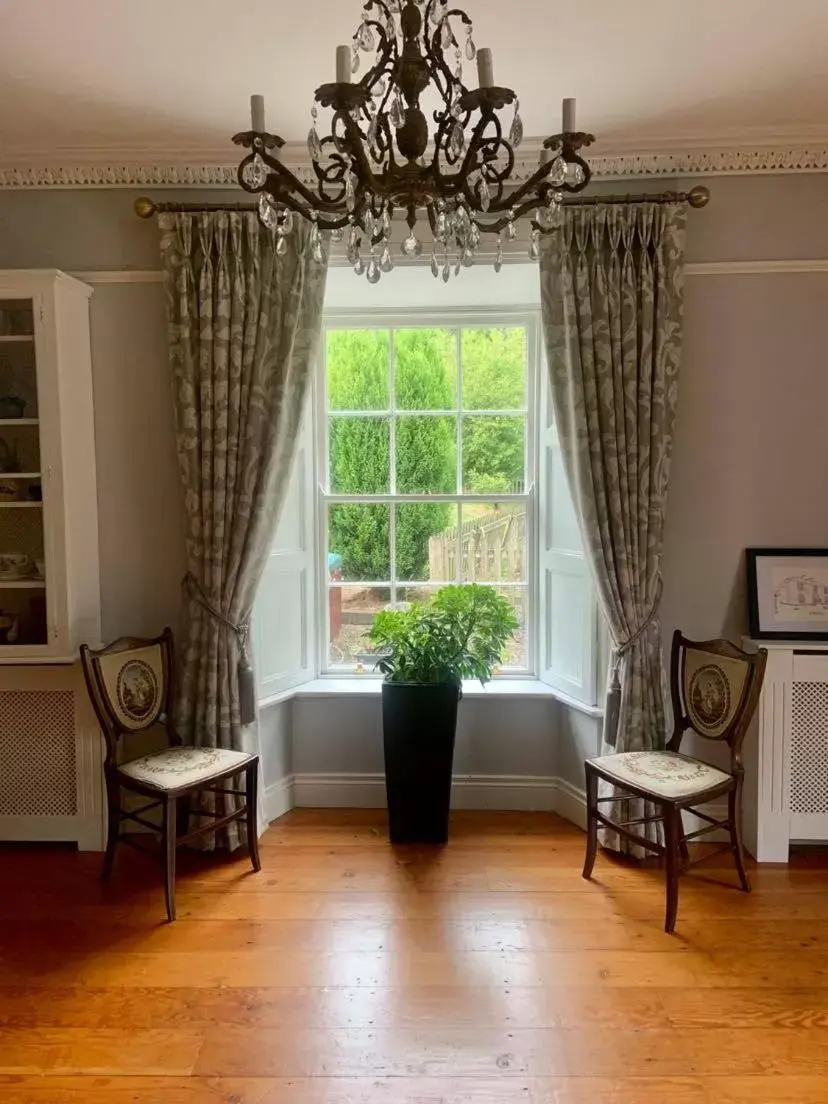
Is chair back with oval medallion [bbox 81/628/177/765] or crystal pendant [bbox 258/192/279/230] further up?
crystal pendant [bbox 258/192/279/230]

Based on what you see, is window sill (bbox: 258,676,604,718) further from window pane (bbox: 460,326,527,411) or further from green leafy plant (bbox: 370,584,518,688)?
window pane (bbox: 460,326,527,411)

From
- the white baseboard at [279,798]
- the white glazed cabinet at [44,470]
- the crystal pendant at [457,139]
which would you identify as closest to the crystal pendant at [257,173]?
the crystal pendant at [457,139]

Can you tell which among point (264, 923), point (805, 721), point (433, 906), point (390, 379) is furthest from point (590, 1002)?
point (390, 379)

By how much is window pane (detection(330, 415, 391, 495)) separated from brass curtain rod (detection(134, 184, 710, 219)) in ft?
3.53

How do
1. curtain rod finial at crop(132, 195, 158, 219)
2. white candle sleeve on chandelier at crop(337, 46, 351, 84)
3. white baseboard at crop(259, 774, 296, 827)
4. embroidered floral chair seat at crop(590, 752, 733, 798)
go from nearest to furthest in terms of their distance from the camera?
white candle sleeve on chandelier at crop(337, 46, 351, 84), embroidered floral chair seat at crop(590, 752, 733, 798), curtain rod finial at crop(132, 195, 158, 219), white baseboard at crop(259, 774, 296, 827)

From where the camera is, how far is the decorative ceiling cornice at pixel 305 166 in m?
2.86

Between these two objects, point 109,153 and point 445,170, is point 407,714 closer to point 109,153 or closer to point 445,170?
point 445,170

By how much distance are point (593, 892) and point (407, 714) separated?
0.94m

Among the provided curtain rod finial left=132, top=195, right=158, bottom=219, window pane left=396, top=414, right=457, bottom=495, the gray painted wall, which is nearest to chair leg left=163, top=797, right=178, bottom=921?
the gray painted wall

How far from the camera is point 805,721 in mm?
2859

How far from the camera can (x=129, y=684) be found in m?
2.84

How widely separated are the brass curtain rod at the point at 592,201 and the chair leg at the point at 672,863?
223cm

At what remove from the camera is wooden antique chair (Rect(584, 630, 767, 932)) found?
2.48m

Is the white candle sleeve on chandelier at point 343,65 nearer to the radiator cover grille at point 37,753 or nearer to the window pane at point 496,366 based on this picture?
the window pane at point 496,366
